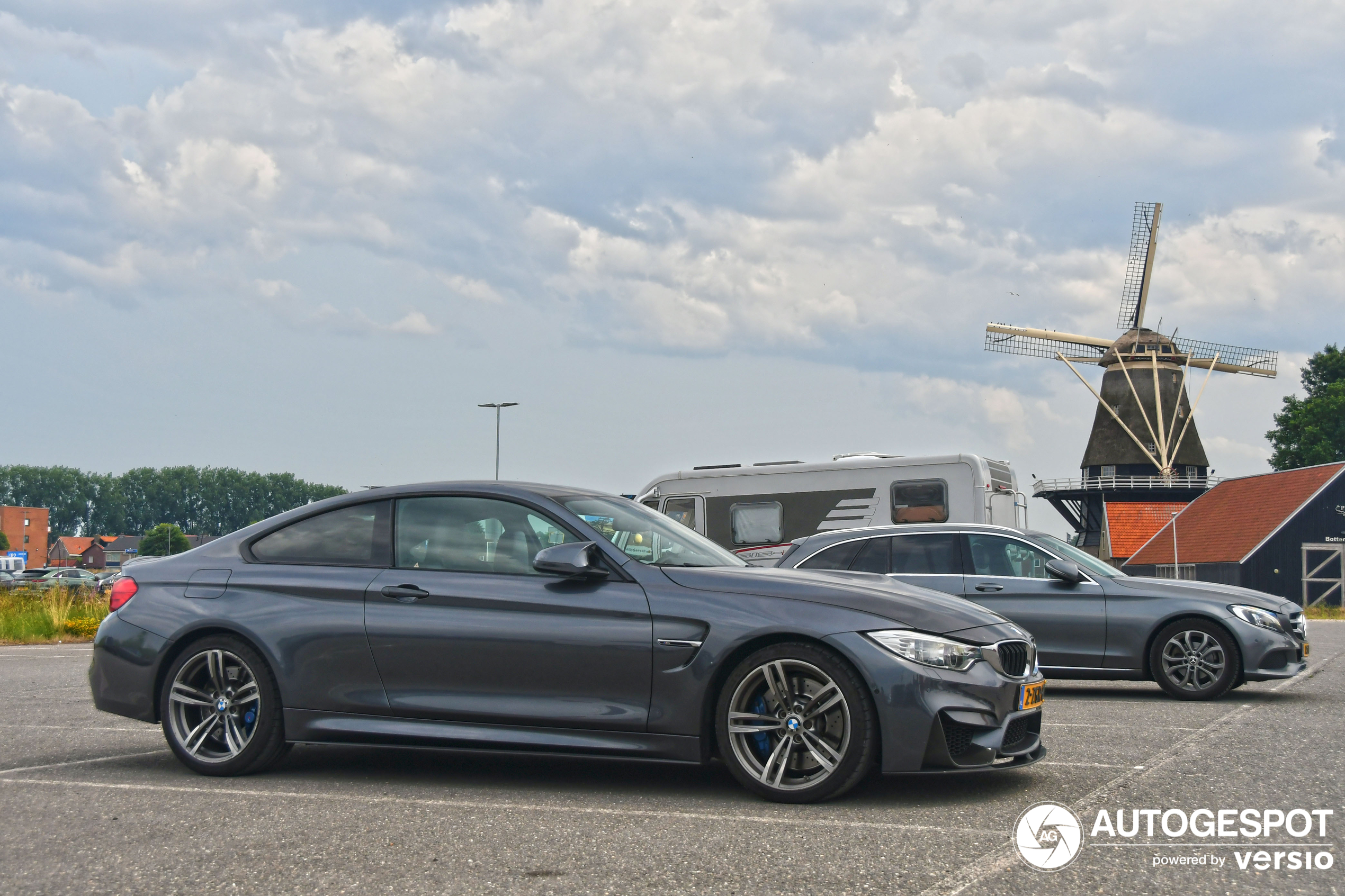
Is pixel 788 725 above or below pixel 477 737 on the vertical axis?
above

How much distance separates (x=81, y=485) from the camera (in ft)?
514

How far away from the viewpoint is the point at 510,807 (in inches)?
218

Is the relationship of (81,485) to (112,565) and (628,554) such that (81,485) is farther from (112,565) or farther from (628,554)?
(628,554)

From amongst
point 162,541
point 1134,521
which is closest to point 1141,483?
point 1134,521

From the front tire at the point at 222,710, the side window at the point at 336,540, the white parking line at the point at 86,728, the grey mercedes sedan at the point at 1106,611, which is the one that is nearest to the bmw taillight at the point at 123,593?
the front tire at the point at 222,710

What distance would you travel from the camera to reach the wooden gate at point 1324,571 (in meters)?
48.1

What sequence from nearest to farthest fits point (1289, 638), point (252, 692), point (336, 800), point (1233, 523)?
point (336, 800) < point (252, 692) < point (1289, 638) < point (1233, 523)

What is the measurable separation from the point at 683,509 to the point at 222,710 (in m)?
13.7

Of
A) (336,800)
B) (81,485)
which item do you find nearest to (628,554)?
(336,800)

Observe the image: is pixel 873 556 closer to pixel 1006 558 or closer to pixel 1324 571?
pixel 1006 558

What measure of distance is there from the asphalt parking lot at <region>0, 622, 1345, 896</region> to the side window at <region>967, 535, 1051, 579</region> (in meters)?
3.12

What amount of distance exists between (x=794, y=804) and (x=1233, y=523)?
167 feet

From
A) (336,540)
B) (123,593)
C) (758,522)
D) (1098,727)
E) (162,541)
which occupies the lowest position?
(1098,727)

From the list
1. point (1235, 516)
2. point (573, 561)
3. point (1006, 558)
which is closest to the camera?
point (573, 561)
